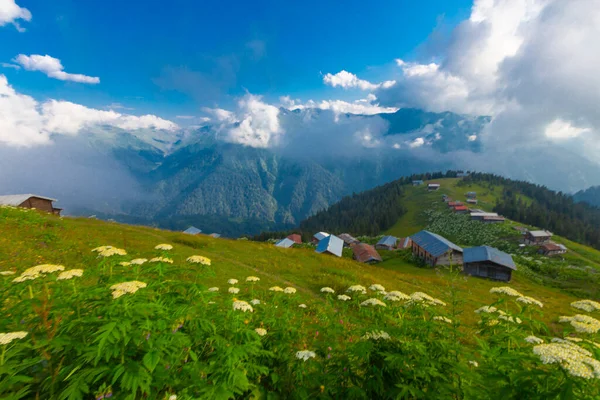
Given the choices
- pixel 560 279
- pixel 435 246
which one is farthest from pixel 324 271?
pixel 560 279

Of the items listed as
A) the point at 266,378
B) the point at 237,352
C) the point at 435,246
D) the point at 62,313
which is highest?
the point at 62,313

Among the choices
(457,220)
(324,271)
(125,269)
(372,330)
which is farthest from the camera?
(457,220)

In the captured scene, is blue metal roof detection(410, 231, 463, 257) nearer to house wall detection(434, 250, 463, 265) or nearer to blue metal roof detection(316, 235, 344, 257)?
house wall detection(434, 250, 463, 265)

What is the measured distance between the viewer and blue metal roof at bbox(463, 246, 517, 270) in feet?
197

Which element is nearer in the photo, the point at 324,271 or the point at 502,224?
the point at 324,271

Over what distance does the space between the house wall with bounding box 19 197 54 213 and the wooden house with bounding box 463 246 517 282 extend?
93380mm

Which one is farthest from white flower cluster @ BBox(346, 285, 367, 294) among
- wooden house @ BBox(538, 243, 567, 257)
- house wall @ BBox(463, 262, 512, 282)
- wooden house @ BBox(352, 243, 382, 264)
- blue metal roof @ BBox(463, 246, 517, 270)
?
wooden house @ BBox(538, 243, 567, 257)

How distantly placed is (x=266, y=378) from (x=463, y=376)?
3704mm

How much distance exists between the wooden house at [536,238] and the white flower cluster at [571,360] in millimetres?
159779

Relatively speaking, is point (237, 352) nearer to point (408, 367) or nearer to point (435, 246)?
point (408, 367)

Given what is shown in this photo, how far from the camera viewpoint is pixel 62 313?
4.08m

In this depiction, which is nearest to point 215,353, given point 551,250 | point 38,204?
point 38,204

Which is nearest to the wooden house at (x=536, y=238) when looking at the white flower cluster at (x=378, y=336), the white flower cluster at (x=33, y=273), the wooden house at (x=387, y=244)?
the wooden house at (x=387, y=244)

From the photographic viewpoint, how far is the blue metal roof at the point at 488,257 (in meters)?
60.0
